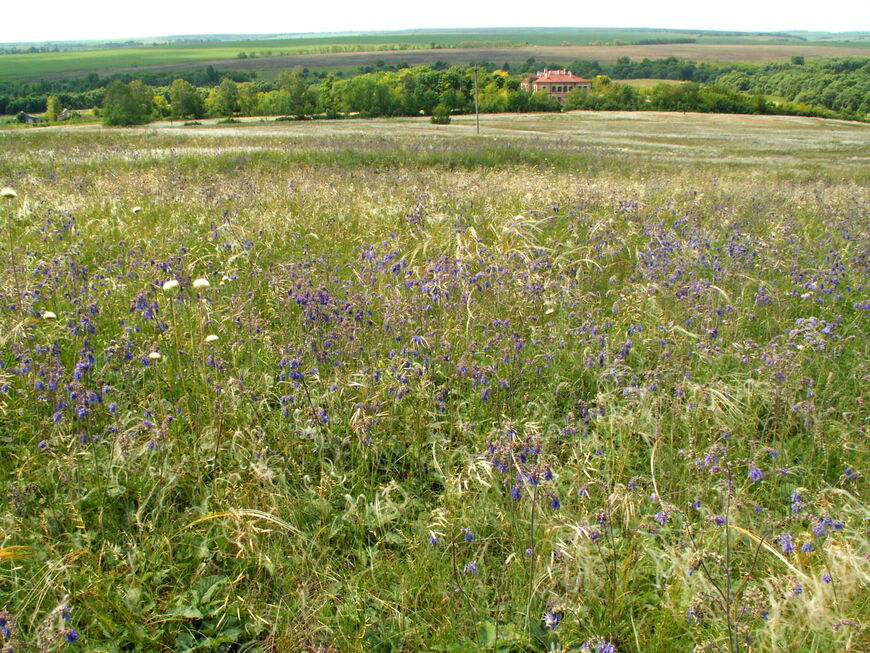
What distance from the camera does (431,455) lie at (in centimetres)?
328

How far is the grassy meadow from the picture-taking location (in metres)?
2.17

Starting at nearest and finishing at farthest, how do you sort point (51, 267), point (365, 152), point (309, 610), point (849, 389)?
1. point (309, 610)
2. point (849, 389)
3. point (51, 267)
4. point (365, 152)

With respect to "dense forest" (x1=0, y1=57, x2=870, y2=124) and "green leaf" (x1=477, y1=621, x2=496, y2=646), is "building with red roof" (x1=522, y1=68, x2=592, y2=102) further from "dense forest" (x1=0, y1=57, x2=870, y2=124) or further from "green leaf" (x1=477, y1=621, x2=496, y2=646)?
"green leaf" (x1=477, y1=621, x2=496, y2=646)

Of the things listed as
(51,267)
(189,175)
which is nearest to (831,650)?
(51,267)

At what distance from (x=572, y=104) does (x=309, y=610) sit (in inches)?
3491

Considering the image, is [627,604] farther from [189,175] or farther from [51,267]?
[189,175]

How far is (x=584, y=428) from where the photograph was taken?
319cm

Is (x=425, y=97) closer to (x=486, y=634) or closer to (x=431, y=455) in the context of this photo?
(x=431, y=455)

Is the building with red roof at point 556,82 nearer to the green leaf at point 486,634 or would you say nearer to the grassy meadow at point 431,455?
the grassy meadow at point 431,455

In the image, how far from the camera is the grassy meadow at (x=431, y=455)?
7.13 ft

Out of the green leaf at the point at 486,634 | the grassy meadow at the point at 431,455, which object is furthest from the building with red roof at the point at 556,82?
the green leaf at the point at 486,634

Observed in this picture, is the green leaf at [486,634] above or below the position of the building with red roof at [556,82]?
below

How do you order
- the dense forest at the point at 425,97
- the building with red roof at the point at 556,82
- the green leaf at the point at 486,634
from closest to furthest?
the green leaf at the point at 486,634
the dense forest at the point at 425,97
the building with red roof at the point at 556,82

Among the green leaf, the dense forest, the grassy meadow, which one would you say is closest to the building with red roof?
the dense forest
